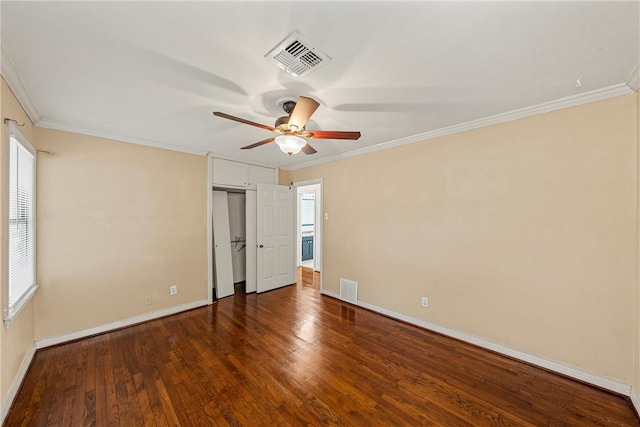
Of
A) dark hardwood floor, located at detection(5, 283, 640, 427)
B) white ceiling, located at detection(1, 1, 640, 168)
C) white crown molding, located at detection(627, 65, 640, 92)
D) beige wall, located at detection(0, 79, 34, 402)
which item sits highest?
white ceiling, located at detection(1, 1, 640, 168)

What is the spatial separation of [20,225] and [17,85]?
119 centimetres

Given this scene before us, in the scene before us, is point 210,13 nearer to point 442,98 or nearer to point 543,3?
point 543,3

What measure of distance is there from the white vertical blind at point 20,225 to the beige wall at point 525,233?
145 inches

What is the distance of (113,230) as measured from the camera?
120 inches

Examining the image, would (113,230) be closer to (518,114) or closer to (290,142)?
(290,142)

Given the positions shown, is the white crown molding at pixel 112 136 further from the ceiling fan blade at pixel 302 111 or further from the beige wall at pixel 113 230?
the ceiling fan blade at pixel 302 111

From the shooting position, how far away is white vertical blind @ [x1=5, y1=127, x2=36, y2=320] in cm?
196

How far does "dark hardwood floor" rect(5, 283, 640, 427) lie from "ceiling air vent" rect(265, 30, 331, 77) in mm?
2430

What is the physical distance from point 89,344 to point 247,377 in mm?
1980

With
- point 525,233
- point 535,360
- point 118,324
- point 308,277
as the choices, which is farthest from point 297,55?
point 308,277

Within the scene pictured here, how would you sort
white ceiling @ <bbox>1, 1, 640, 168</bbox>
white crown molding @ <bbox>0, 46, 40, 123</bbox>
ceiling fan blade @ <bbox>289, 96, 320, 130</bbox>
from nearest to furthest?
white ceiling @ <bbox>1, 1, 640, 168</bbox> < white crown molding @ <bbox>0, 46, 40, 123</bbox> < ceiling fan blade @ <bbox>289, 96, 320, 130</bbox>

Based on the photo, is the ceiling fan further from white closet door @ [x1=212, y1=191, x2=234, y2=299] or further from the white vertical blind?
white closet door @ [x1=212, y1=191, x2=234, y2=299]

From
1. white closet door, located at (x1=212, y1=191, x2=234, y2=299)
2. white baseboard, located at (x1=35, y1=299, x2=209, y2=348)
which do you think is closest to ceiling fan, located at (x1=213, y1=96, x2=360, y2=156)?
white closet door, located at (x1=212, y1=191, x2=234, y2=299)

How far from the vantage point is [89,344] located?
2.70 m
